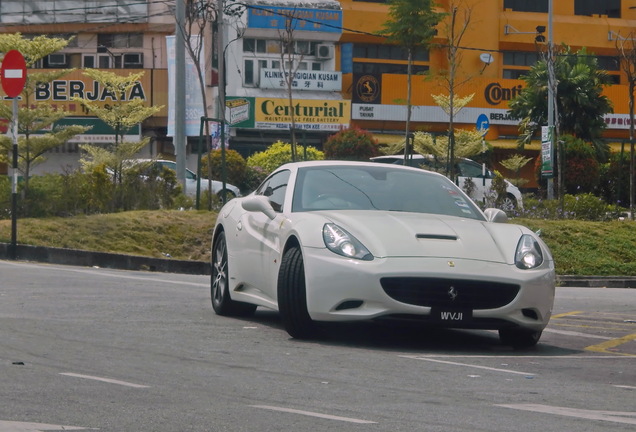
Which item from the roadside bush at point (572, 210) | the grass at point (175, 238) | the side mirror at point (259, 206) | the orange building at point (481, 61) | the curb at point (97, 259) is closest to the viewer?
the side mirror at point (259, 206)

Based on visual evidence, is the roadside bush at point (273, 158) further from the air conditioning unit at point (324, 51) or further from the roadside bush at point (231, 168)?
the air conditioning unit at point (324, 51)

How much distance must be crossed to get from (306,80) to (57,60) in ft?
36.3

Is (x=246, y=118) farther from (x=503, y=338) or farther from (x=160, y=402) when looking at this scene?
(x=160, y=402)

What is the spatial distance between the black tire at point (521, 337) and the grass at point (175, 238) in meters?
11.5

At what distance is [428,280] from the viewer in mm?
8891

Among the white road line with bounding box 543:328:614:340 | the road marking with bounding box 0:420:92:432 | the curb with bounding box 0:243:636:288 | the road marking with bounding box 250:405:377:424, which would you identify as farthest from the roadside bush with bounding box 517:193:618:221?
the road marking with bounding box 0:420:92:432

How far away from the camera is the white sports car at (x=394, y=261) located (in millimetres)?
8891

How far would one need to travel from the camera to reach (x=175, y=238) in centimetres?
2136

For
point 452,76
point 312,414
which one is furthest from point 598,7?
point 312,414

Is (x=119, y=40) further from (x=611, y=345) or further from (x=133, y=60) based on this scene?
(x=611, y=345)

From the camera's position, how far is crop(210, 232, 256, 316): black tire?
11039 millimetres

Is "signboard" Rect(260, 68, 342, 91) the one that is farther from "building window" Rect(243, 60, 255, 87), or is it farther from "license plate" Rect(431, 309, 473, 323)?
"license plate" Rect(431, 309, 473, 323)

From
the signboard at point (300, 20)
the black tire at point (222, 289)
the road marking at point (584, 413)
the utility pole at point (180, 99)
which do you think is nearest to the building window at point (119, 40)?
the signboard at point (300, 20)

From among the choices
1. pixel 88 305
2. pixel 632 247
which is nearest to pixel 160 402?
pixel 88 305
